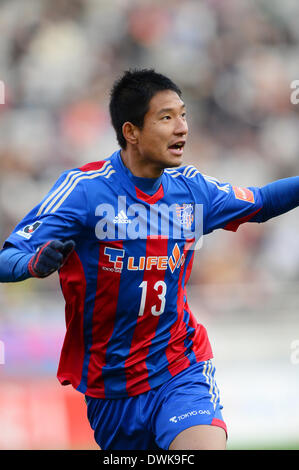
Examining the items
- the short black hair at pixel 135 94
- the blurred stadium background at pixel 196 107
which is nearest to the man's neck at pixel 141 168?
the short black hair at pixel 135 94

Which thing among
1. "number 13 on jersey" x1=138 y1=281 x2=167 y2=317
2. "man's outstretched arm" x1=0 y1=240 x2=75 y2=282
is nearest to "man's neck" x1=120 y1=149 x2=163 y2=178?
"number 13 on jersey" x1=138 y1=281 x2=167 y2=317

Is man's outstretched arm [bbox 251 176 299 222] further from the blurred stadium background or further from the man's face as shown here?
the blurred stadium background

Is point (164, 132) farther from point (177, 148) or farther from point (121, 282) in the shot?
point (121, 282)

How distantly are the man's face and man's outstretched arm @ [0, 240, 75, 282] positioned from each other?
84cm

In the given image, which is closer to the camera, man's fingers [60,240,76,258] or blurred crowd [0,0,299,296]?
man's fingers [60,240,76,258]

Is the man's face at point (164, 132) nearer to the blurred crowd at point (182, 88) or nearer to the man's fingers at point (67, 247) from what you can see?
the man's fingers at point (67, 247)

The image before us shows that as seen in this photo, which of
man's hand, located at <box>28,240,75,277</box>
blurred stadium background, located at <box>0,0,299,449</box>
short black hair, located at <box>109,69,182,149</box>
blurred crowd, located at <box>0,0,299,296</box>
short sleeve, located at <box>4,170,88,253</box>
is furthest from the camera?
blurred crowd, located at <box>0,0,299,296</box>

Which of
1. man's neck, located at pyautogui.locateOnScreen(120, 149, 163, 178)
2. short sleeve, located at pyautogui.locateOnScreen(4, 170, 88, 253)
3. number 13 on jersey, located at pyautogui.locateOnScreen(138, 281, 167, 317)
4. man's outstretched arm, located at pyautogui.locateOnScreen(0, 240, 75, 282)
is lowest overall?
number 13 on jersey, located at pyautogui.locateOnScreen(138, 281, 167, 317)

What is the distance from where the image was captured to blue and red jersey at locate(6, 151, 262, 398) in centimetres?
352

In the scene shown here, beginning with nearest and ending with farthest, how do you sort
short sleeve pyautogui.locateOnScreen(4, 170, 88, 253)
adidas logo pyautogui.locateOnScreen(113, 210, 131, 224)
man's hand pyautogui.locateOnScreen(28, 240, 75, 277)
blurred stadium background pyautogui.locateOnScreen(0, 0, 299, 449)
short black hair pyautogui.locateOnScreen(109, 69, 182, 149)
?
1. man's hand pyautogui.locateOnScreen(28, 240, 75, 277)
2. short sleeve pyautogui.locateOnScreen(4, 170, 88, 253)
3. adidas logo pyautogui.locateOnScreen(113, 210, 131, 224)
4. short black hair pyautogui.locateOnScreen(109, 69, 182, 149)
5. blurred stadium background pyautogui.locateOnScreen(0, 0, 299, 449)

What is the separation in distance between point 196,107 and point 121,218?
17.4 ft

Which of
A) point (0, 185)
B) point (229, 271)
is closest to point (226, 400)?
point (229, 271)
